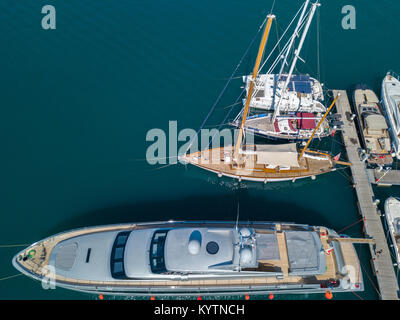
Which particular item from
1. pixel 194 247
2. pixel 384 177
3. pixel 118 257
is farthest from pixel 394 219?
pixel 118 257

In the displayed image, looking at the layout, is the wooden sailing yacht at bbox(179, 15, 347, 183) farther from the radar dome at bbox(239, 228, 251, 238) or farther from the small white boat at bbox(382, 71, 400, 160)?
the radar dome at bbox(239, 228, 251, 238)

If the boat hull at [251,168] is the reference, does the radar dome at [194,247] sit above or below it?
below

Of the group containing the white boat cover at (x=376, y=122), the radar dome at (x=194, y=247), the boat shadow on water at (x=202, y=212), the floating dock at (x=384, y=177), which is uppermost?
the white boat cover at (x=376, y=122)

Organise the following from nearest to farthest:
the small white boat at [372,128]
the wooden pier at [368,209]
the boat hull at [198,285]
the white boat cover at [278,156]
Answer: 1. the boat hull at [198,285]
2. the wooden pier at [368,209]
3. the white boat cover at [278,156]
4. the small white boat at [372,128]

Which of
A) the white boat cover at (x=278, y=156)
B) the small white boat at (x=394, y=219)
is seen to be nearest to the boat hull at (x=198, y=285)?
the small white boat at (x=394, y=219)

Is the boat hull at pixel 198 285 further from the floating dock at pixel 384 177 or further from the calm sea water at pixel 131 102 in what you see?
the floating dock at pixel 384 177

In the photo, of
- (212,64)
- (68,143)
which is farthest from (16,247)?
(212,64)
